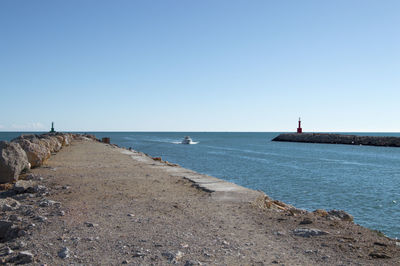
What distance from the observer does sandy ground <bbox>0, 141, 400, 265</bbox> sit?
176 inches

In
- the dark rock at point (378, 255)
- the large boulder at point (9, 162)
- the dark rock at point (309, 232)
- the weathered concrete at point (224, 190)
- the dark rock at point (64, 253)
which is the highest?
the large boulder at point (9, 162)

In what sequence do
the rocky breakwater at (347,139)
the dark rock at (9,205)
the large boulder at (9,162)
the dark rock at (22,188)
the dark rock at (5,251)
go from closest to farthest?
the dark rock at (5,251)
the dark rock at (9,205)
the dark rock at (22,188)
the large boulder at (9,162)
the rocky breakwater at (347,139)

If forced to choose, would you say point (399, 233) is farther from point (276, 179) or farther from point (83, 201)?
point (276, 179)

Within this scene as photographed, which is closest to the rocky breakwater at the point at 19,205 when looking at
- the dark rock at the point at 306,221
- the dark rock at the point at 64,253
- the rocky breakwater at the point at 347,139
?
the dark rock at the point at 64,253

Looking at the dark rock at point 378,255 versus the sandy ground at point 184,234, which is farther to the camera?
the dark rock at point 378,255

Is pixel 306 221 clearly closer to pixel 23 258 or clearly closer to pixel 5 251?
pixel 23 258

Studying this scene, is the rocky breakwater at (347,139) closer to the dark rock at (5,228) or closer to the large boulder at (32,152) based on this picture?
the large boulder at (32,152)

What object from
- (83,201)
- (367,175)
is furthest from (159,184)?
(367,175)

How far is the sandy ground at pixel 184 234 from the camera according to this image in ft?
14.7

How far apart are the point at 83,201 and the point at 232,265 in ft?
14.3

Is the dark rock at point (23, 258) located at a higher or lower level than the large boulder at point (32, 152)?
lower

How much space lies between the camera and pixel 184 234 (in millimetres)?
5395

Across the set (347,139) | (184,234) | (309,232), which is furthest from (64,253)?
(347,139)

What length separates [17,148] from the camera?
10391mm
